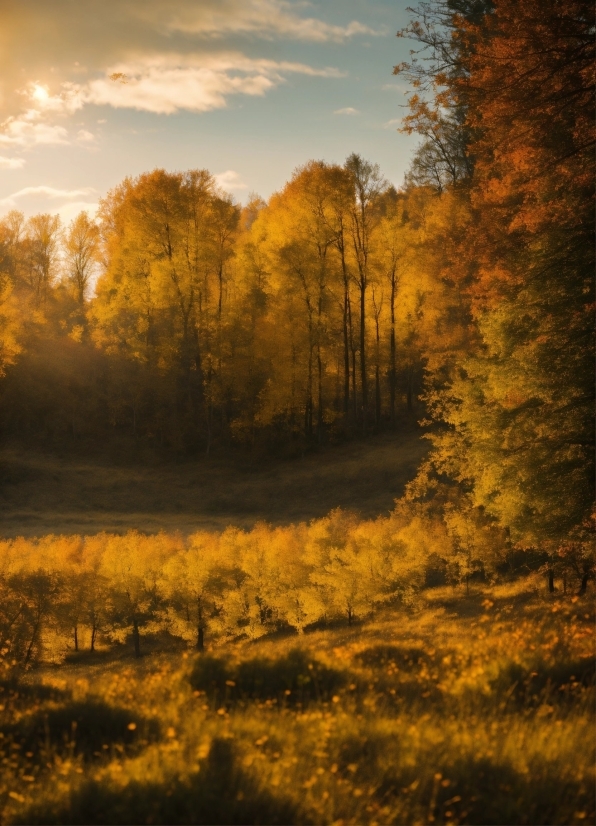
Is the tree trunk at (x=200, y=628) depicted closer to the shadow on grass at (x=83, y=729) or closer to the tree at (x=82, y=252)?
the shadow on grass at (x=83, y=729)

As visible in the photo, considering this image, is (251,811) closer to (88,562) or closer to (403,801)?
(403,801)

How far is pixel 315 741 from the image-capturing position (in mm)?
4598

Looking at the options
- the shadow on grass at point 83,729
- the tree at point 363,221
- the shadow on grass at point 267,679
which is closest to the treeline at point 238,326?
the tree at point 363,221

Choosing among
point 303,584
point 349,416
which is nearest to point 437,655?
point 303,584

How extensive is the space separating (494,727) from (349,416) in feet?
108

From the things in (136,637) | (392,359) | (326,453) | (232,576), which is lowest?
(136,637)

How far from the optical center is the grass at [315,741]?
388 cm

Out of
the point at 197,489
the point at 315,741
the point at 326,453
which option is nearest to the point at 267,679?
the point at 315,741

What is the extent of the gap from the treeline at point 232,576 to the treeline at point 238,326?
526 inches

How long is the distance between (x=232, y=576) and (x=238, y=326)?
59.0 feet

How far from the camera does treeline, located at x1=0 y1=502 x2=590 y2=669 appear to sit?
71.1 feet

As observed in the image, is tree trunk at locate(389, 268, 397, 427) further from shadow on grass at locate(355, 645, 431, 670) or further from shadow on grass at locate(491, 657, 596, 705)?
shadow on grass at locate(491, 657, 596, 705)

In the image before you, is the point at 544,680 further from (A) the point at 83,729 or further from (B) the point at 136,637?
(B) the point at 136,637

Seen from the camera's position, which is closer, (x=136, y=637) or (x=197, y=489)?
(x=136, y=637)
